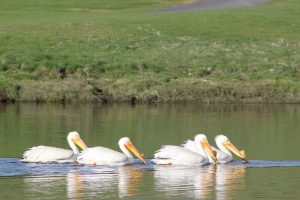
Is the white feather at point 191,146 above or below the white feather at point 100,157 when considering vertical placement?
below

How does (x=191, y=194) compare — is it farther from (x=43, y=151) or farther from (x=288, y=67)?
(x=288, y=67)

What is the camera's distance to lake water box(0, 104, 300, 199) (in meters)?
17.1

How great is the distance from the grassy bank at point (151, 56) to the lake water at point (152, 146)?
1.06m

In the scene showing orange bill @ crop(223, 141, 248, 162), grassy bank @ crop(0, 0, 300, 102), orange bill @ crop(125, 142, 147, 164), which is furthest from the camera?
grassy bank @ crop(0, 0, 300, 102)

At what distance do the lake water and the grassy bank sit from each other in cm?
106

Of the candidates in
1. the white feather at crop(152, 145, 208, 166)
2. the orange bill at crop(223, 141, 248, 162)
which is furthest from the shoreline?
the white feather at crop(152, 145, 208, 166)

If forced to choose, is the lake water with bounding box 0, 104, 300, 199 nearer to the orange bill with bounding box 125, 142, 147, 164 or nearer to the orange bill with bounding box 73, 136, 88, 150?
the orange bill with bounding box 125, 142, 147, 164

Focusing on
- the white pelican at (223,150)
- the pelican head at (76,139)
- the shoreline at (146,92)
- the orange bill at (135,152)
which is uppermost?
the pelican head at (76,139)

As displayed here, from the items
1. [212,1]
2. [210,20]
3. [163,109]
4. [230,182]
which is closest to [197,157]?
[230,182]

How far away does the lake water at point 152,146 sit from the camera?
1714cm

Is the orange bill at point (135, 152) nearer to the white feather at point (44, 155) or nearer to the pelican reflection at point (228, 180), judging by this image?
the white feather at point (44, 155)

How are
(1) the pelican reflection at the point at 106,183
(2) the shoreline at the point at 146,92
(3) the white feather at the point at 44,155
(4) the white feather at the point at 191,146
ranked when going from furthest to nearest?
(2) the shoreline at the point at 146,92 < (4) the white feather at the point at 191,146 < (3) the white feather at the point at 44,155 < (1) the pelican reflection at the point at 106,183

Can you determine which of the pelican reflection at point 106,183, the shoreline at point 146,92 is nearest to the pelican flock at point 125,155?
the pelican reflection at point 106,183

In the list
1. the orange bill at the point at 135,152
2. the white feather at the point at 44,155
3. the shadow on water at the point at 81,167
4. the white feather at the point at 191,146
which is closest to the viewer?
the shadow on water at the point at 81,167
